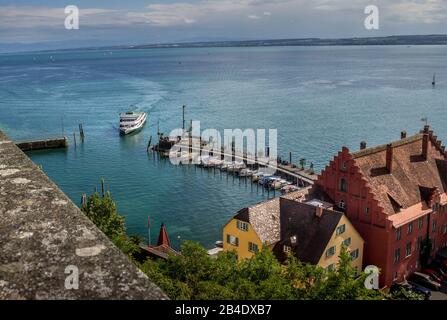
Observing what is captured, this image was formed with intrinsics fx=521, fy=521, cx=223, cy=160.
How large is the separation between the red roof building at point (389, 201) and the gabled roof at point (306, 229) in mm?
3790

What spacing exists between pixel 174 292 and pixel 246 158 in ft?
226

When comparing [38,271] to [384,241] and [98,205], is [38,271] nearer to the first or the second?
[384,241]

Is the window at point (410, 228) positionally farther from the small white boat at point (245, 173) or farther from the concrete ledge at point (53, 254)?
the small white boat at point (245, 173)

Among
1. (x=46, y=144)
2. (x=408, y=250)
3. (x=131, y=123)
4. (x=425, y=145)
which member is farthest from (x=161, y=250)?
(x=131, y=123)

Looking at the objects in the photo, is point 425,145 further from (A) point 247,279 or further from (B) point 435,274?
(A) point 247,279

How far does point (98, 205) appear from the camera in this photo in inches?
1786

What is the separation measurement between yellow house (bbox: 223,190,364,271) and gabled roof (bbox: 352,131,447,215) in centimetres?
410

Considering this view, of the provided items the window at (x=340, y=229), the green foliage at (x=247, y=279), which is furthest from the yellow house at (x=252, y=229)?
the green foliage at (x=247, y=279)

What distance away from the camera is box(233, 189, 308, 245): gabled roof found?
3994 cm

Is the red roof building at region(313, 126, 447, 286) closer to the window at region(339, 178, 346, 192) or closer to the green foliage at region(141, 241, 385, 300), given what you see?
the window at region(339, 178, 346, 192)

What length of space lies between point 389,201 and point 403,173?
15.0 ft

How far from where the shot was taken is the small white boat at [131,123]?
383ft

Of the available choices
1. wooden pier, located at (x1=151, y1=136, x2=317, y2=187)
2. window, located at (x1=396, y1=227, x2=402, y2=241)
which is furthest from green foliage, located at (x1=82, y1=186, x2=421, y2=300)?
wooden pier, located at (x1=151, y1=136, x2=317, y2=187)

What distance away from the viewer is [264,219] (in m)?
41.0
